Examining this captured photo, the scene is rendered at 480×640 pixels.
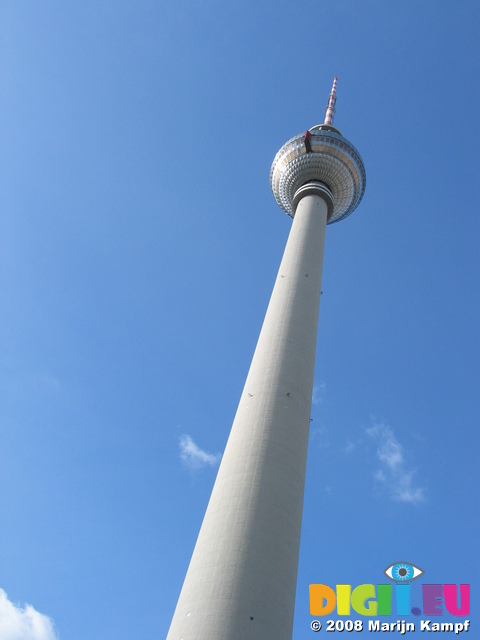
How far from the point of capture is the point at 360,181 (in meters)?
51.7

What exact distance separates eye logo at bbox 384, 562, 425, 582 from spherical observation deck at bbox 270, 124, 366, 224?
1139 inches

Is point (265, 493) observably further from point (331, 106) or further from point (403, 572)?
point (331, 106)

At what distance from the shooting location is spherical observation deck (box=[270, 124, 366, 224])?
49.7 meters

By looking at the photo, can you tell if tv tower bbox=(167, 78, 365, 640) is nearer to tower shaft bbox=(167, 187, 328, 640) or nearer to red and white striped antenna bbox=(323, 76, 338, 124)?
tower shaft bbox=(167, 187, 328, 640)

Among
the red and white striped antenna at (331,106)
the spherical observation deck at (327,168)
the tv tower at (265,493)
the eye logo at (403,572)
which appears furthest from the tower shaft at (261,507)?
the red and white striped antenna at (331,106)

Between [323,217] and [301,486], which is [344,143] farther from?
[301,486]

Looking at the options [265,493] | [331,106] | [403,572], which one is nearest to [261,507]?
[265,493]

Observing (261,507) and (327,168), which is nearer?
(261,507)

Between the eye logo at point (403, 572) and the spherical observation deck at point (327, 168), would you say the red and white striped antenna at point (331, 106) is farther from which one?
the eye logo at point (403, 572)

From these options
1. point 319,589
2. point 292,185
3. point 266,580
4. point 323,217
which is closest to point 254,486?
point 266,580

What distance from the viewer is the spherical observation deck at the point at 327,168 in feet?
163

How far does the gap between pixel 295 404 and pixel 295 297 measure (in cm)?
854

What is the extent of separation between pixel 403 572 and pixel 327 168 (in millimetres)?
33254

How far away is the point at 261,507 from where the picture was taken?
21.9m
